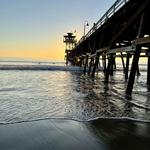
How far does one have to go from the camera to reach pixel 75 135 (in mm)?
5973

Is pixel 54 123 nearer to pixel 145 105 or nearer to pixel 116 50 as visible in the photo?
pixel 145 105

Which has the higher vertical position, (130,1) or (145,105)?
(130,1)

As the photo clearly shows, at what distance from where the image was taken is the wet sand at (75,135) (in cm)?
527

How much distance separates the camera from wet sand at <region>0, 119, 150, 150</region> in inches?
208

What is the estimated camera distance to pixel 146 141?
5.62 m

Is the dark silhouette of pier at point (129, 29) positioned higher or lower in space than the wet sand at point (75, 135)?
Result: higher

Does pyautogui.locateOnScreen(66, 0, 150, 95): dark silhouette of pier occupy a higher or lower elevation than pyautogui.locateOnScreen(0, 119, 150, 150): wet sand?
higher

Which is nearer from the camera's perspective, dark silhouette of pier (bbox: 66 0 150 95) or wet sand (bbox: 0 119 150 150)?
wet sand (bbox: 0 119 150 150)

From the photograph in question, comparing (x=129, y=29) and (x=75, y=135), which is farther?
(x=129, y=29)

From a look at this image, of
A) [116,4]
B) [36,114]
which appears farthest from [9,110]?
[116,4]

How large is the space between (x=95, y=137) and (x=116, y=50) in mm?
10740

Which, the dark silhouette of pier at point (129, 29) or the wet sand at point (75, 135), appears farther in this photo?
the dark silhouette of pier at point (129, 29)

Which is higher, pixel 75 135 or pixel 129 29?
pixel 129 29

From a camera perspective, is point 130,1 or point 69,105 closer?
point 69,105
